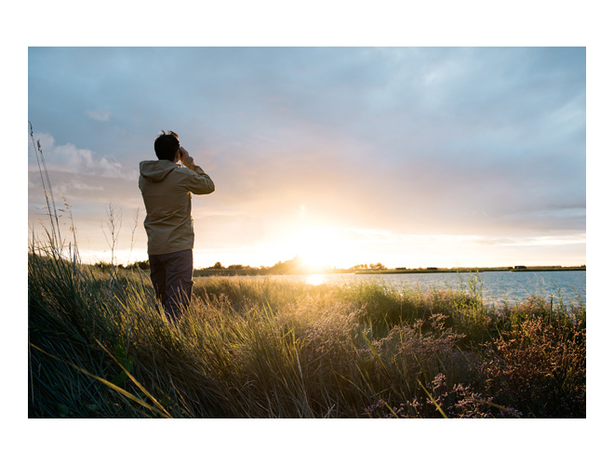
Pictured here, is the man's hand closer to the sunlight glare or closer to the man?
the man

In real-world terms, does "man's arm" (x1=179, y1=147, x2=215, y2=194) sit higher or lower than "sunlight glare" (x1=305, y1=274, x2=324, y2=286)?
higher

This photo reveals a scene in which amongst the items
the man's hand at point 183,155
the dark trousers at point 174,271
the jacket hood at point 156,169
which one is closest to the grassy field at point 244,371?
the dark trousers at point 174,271

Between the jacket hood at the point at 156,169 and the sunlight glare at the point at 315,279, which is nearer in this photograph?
the jacket hood at the point at 156,169

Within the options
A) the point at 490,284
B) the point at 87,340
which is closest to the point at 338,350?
the point at 87,340

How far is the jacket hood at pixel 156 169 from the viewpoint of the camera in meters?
3.02

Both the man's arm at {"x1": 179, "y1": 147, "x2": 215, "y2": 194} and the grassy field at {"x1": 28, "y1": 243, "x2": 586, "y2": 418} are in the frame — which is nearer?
the grassy field at {"x1": 28, "y1": 243, "x2": 586, "y2": 418}

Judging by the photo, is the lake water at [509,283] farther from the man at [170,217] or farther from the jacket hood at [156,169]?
the jacket hood at [156,169]

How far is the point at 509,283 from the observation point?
17.4 ft

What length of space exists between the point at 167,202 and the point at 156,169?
36 centimetres

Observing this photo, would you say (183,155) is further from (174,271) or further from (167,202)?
(174,271)

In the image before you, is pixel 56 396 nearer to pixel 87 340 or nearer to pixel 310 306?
pixel 87 340

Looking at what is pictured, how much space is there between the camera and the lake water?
12.7 feet

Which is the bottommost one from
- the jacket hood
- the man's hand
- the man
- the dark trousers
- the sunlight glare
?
the sunlight glare

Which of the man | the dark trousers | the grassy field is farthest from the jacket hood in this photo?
the grassy field
